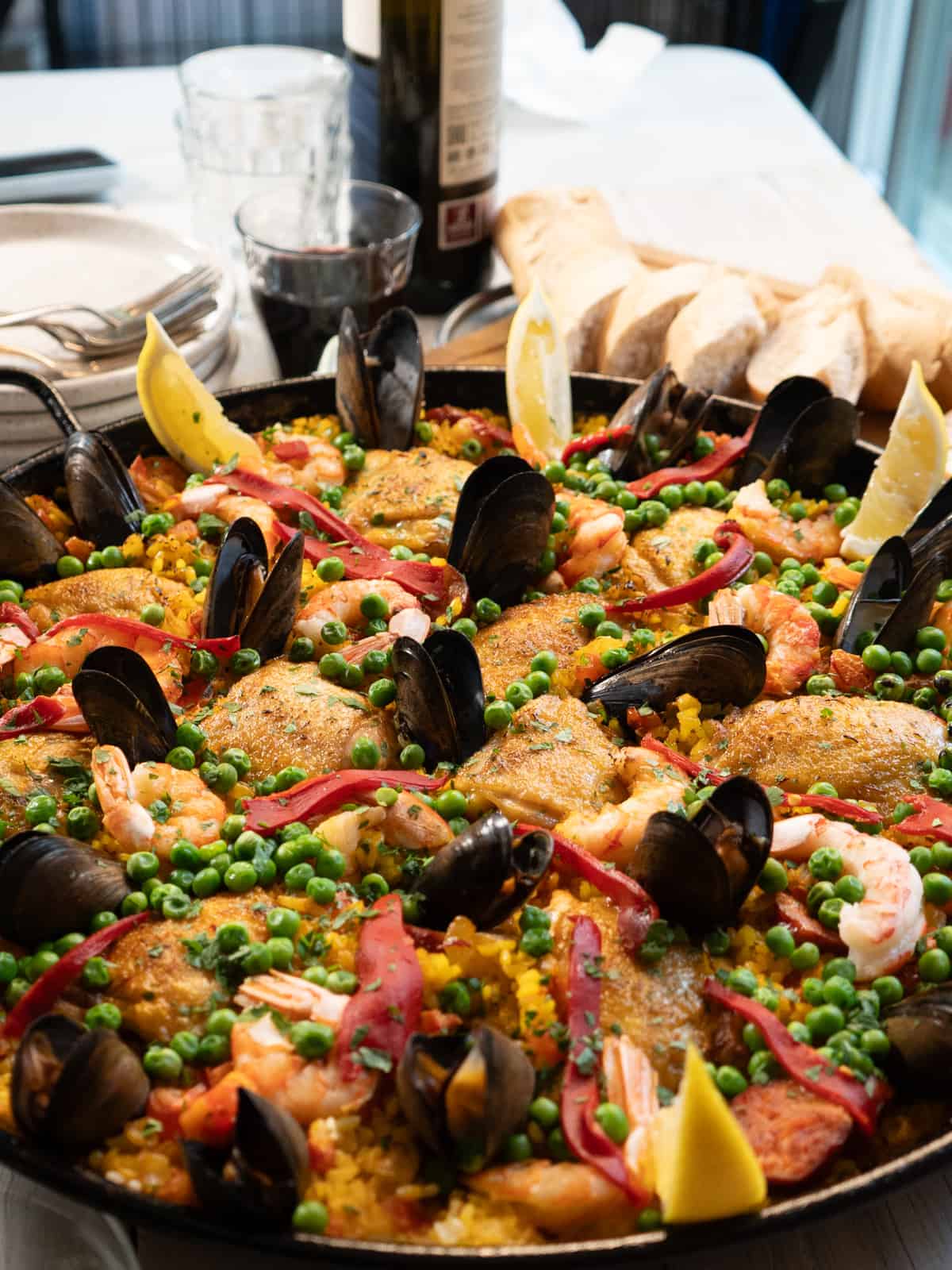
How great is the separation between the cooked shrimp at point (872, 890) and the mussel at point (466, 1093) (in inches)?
24.0

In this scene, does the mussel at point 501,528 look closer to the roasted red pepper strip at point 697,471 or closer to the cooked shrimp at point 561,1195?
the roasted red pepper strip at point 697,471

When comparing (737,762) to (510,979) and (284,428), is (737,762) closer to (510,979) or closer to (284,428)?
(510,979)

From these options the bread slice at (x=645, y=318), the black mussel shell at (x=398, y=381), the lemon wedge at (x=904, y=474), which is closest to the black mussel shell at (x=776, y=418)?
the lemon wedge at (x=904, y=474)

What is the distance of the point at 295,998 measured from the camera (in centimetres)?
187

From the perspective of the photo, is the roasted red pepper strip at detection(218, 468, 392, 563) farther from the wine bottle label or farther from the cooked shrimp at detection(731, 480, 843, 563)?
the wine bottle label

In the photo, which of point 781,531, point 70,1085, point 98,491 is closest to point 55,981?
point 70,1085

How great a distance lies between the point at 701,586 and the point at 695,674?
0.40m

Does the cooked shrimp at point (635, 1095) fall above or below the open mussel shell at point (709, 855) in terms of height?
below

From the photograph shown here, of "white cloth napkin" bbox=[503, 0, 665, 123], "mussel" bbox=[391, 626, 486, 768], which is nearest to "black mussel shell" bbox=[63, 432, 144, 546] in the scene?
"mussel" bbox=[391, 626, 486, 768]

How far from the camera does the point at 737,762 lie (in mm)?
2363

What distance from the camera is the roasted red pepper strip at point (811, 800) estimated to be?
7.30ft

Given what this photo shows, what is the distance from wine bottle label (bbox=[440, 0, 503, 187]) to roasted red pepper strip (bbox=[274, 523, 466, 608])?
1841 mm

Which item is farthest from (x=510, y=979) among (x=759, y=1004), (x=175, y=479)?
(x=175, y=479)

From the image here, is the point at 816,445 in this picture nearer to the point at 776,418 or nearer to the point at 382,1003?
the point at 776,418
